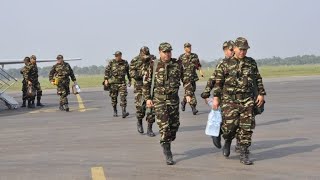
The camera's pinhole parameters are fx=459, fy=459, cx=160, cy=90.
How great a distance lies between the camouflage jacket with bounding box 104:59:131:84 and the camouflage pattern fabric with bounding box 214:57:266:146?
6541 millimetres

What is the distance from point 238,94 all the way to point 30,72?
14.0m

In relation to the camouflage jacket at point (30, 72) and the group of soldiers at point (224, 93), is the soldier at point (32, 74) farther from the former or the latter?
the group of soldiers at point (224, 93)

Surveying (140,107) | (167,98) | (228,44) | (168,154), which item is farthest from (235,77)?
(140,107)

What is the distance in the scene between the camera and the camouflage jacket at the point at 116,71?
1350 cm

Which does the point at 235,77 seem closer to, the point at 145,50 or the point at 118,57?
the point at 145,50

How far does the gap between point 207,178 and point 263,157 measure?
1.78m

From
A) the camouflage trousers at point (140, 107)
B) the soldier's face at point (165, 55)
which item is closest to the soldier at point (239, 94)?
the soldier's face at point (165, 55)

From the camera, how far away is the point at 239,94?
7.12m

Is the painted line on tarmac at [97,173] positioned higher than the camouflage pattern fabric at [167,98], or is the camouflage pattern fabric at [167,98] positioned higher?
the camouflage pattern fabric at [167,98]

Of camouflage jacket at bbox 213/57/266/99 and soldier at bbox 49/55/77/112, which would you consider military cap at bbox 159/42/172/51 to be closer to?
camouflage jacket at bbox 213/57/266/99

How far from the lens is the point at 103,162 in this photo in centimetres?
750

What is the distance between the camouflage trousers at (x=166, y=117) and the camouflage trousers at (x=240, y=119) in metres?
0.79

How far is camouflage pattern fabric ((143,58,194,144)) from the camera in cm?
729


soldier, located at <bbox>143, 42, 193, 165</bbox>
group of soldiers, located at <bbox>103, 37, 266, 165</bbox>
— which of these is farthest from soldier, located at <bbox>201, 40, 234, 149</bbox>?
soldier, located at <bbox>143, 42, 193, 165</bbox>
